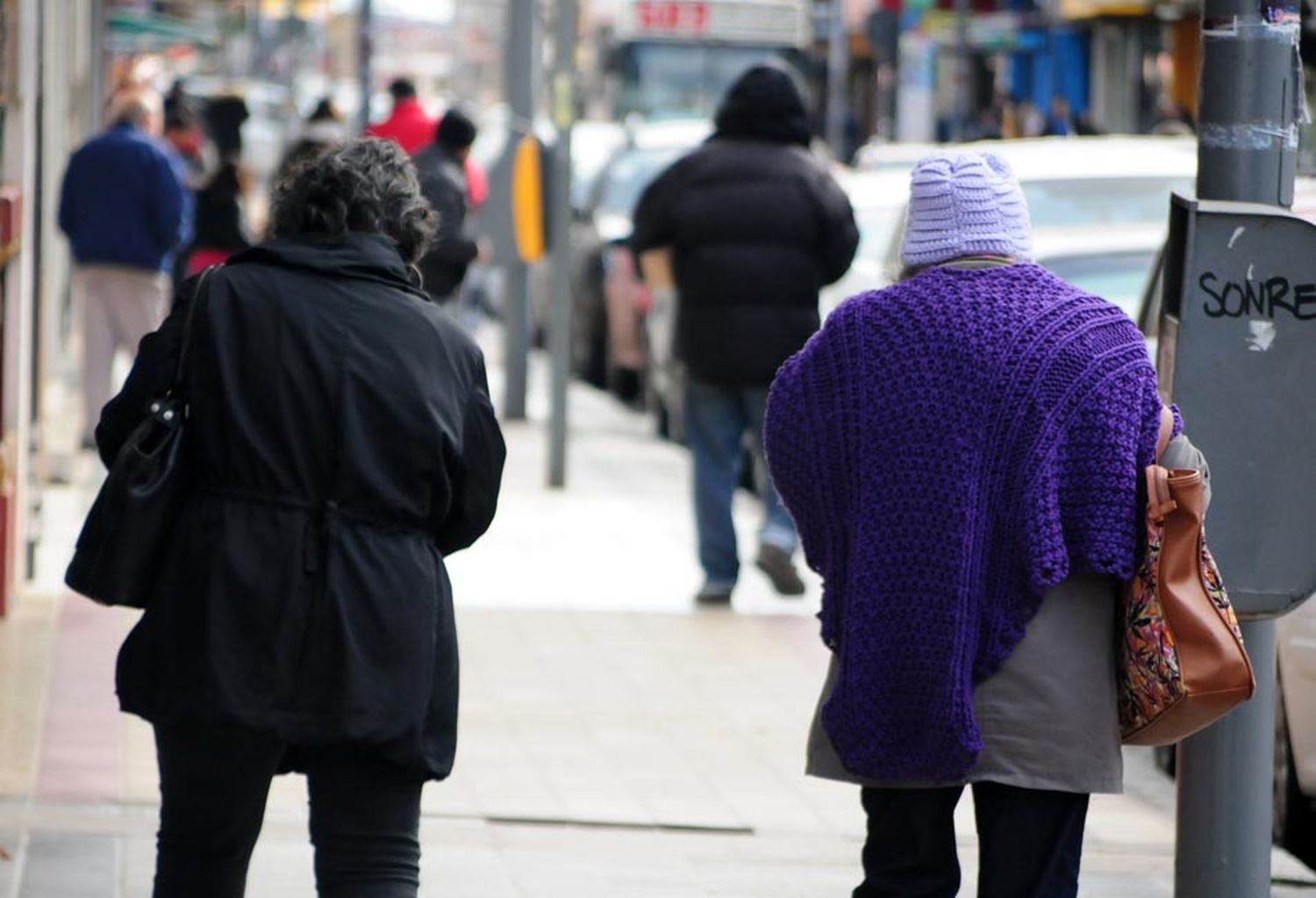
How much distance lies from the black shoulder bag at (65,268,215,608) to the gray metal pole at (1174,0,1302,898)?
1.93 m

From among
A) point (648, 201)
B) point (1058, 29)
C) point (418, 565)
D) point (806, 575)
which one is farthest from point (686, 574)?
point (1058, 29)

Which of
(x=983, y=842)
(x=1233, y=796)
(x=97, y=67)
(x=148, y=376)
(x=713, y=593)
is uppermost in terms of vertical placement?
(x=97, y=67)

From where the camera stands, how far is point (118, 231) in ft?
45.4

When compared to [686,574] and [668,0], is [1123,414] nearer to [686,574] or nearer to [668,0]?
[686,574]

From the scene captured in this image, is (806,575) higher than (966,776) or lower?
lower

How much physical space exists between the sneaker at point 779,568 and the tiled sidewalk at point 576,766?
0.48 feet

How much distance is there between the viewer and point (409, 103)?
17797 millimetres

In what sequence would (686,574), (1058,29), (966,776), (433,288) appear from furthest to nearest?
(1058,29)
(433,288)
(686,574)
(966,776)

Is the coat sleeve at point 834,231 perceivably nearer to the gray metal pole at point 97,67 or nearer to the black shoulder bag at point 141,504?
the black shoulder bag at point 141,504

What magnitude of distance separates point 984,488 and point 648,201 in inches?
253

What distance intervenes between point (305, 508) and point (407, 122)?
528 inches

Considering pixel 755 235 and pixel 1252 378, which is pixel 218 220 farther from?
pixel 1252 378

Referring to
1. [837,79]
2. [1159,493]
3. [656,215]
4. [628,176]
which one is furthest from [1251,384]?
[837,79]

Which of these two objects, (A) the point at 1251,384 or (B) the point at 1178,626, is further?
(A) the point at 1251,384
